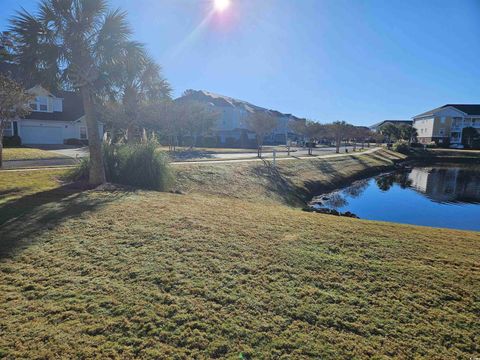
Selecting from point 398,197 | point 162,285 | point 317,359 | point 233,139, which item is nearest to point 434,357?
point 317,359

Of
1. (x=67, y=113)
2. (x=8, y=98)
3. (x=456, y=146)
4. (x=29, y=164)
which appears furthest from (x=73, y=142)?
(x=456, y=146)

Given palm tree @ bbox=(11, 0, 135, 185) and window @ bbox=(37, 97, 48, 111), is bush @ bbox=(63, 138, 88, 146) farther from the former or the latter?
palm tree @ bbox=(11, 0, 135, 185)

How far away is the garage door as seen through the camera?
31.2 meters

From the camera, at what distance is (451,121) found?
74.2m

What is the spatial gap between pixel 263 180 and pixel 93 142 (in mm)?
10476

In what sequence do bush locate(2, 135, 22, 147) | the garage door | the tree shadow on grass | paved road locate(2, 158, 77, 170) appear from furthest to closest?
the garage door, bush locate(2, 135, 22, 147), the tree shadow on grass, paved road locate(2, 158, 77, 170)

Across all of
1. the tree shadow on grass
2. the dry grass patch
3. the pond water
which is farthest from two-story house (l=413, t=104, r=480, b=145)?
the dry grass patch

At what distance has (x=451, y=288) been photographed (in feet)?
14.4

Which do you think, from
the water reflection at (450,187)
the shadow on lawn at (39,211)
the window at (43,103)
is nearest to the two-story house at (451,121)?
the water reflection at (450,187)

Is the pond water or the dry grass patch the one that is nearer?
the dry grass patch

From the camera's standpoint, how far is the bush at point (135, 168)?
1160 centimetres

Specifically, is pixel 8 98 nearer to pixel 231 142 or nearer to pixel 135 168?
pixel 135 168

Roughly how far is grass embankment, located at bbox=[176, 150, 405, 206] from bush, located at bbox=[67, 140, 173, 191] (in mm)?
1594

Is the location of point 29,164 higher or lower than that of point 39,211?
higher
